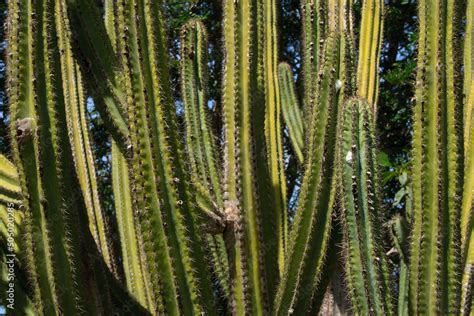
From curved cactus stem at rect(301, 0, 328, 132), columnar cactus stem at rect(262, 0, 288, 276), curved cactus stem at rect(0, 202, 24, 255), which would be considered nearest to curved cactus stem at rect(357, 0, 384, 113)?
curved cactus stem at rect(301, 0, 328, 132)

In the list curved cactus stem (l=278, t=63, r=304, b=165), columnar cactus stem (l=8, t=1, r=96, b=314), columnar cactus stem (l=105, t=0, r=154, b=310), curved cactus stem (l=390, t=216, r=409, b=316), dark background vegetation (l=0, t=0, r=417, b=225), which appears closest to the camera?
columnar cactus stem (l=8, t=1, r=96, b=314)

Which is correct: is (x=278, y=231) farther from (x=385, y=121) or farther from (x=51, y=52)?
(x=385, y=121)

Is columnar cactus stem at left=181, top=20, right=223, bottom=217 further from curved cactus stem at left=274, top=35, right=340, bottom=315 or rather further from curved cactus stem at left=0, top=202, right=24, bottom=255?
curved cactus stem at left=0, top=202, right=24, bottom=255

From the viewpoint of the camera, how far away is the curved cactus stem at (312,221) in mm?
3053

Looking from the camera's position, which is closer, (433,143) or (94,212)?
(433,143)

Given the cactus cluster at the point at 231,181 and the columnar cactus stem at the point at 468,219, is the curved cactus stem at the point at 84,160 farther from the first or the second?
the columnar cactus stem at the point at 468,219

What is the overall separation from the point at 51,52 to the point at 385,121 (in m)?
4.78

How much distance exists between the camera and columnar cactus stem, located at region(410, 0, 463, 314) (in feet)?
9.65

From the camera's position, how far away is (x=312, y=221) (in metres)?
3.07

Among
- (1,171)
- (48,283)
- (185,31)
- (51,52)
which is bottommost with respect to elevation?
(48,283)

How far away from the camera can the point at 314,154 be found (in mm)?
3152

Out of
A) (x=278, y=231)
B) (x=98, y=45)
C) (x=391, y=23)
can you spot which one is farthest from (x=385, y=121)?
(x=98, y=45)

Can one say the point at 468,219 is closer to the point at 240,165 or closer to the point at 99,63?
the point at 240,165

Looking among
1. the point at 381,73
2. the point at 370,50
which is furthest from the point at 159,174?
the point at 381,73
